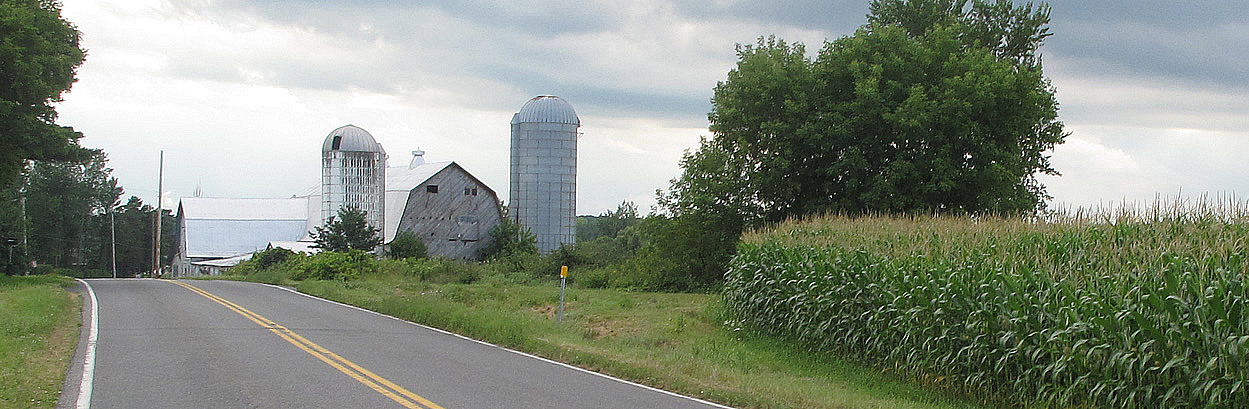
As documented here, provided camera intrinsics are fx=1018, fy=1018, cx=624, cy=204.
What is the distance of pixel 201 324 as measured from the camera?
18219 millimetres

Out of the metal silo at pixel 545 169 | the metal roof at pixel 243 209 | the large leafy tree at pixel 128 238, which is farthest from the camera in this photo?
the large leafy tree at pixel 128 238

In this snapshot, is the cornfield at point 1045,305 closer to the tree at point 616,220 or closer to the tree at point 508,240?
the tree at point 508,240

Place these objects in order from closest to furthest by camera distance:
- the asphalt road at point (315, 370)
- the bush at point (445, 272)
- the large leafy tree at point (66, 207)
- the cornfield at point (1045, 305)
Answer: the cornfield at point (1045, 305) < the asphalt road at point (315, 370) < the bush at point (445, 272) < the large leafy tree at point (66, 207)

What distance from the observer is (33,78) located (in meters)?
28.9

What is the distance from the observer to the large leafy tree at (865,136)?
29.9m

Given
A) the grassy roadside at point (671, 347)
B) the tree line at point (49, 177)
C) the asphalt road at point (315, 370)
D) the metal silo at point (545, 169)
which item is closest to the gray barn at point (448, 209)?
the metal silo at point (545, 169)

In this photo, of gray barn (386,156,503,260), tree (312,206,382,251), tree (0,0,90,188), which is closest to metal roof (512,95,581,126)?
gray barn (386,156,503,260)

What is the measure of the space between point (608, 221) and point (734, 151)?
70.9 m

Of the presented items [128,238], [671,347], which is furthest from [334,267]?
[128,238]

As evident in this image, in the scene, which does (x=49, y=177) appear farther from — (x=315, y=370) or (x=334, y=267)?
(x=315, y=370)

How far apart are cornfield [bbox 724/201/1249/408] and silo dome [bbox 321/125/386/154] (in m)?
A: 42.2

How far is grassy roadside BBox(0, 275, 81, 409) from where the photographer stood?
10.6 meters

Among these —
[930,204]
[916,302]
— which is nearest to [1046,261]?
[916,302]

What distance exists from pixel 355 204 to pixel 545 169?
1080 centimetres
